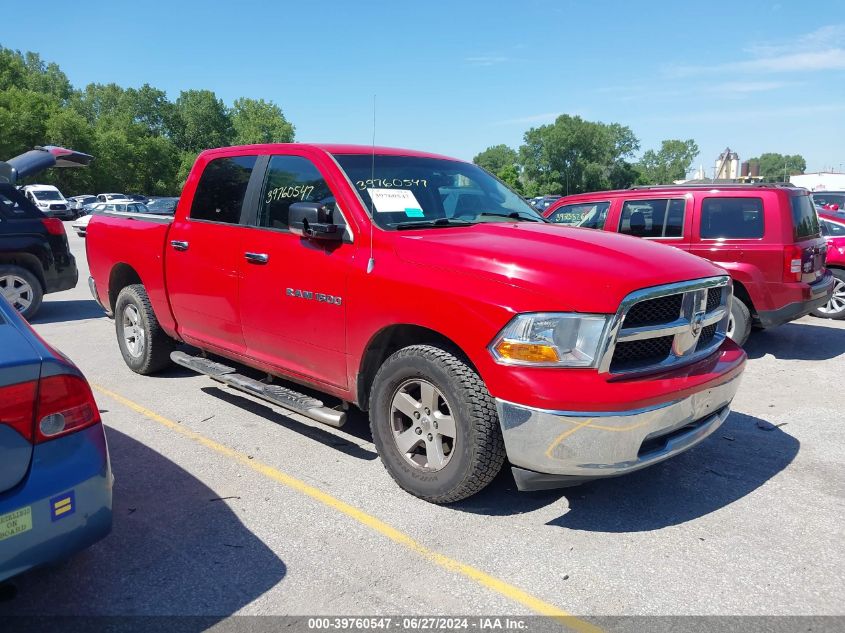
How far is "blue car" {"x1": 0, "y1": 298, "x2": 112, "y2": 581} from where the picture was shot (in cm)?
234

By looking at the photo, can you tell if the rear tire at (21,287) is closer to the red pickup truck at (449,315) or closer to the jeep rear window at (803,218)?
the red pickup truck at (449,315)

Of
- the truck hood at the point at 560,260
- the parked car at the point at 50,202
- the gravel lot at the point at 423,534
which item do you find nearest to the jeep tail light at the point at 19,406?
the gravel lot at the point at 423,534

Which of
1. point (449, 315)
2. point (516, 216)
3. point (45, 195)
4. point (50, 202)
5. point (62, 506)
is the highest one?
point (45, 195)

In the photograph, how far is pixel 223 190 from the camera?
5023 mm

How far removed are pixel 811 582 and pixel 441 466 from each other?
179 centimetres

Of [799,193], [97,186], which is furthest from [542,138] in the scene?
[799,193]

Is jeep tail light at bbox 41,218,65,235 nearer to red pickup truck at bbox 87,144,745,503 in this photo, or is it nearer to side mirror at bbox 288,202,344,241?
red pickup truck at bbox 87,144,745,503

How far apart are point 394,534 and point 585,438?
110cm

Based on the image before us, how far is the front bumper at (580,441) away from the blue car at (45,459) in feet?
5.86

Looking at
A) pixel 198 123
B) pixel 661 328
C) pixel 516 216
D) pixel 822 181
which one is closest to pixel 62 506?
pixel 661 328

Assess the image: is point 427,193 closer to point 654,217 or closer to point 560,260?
point 560,260

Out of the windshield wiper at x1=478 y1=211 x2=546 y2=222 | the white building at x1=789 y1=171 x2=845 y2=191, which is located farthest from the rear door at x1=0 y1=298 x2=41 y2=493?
the white building at x1=789 y1=171 x2=845 y2=191

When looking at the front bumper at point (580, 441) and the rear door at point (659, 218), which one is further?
the rear door at point (659, 218)

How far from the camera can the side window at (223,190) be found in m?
4.86
